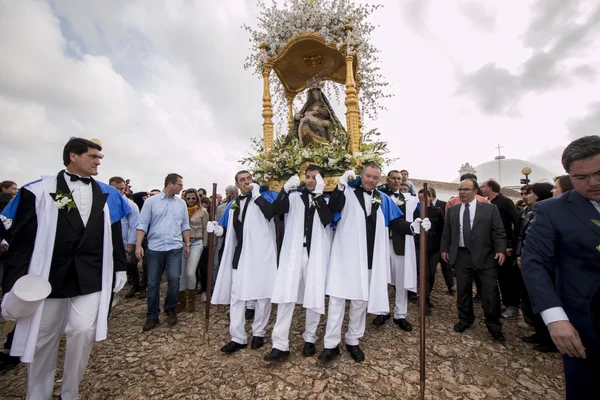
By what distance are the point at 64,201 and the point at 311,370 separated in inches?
121

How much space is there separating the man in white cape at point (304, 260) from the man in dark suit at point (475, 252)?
2.24m

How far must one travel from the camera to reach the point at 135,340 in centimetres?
436

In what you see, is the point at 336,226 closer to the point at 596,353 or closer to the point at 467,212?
the point at 467,212

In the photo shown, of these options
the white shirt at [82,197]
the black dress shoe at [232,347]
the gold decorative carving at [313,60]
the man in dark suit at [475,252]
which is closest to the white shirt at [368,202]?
the man in dark suit at [475,252]

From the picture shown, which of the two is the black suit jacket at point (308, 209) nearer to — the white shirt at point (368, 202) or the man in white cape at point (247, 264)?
the man in white cape at point (247, 264)

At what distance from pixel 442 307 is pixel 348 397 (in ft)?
11.5

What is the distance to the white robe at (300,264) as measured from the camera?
374 cm

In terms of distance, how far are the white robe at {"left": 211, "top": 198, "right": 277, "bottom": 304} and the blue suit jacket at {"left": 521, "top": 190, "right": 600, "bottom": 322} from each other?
112 inches

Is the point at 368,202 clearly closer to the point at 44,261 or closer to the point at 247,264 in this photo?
the point at 247,264

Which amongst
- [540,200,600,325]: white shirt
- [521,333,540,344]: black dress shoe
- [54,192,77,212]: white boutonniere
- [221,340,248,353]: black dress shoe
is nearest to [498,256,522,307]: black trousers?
[521,333,540,344]: black dress shoe

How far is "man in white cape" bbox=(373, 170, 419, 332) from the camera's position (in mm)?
4816

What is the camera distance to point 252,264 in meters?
4.07

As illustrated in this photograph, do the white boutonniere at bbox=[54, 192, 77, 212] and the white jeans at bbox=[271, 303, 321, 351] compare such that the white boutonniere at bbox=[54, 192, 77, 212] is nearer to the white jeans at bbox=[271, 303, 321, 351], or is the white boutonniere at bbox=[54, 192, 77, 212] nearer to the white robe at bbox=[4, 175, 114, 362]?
the white robe at bbox=[4, 175, 114, 362]

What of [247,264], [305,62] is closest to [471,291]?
[247,264]
